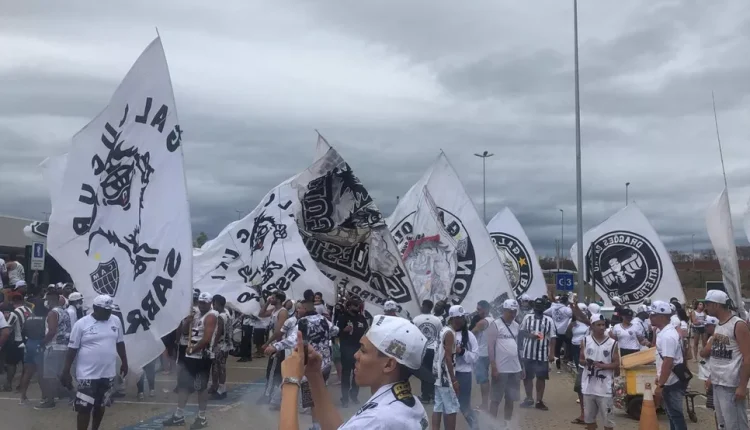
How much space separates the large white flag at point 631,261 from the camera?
17.0m

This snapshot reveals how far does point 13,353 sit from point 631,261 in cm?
1336

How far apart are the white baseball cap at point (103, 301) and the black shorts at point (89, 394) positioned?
35.5 inches

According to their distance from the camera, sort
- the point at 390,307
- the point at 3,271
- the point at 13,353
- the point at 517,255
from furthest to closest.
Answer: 1. the point at 517,255
2. the point at 3,271
3. the point at 13,353
4. the point at 390,307

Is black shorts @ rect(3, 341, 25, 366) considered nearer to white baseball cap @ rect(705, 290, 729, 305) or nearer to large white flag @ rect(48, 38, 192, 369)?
large white flag @ rect(48, 38, 192, 369)

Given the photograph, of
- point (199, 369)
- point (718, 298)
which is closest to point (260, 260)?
point (199, 369)

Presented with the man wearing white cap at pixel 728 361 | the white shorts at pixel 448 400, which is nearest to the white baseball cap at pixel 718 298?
the man wearing white cap at pixel 728 361

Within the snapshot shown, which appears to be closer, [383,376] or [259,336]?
[383,376]

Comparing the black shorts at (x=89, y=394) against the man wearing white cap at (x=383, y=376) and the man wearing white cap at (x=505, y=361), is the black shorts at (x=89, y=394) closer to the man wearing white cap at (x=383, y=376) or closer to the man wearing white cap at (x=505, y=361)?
the man wearing white cap at (x=505, y=361)

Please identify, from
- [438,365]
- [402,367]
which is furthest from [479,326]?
[402,367]

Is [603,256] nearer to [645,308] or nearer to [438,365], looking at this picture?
[645,308]

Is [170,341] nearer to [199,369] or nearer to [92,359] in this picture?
[199,369]

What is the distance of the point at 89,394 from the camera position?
7.91 metres

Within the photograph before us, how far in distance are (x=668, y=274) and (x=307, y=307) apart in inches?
402

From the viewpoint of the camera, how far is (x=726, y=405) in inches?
297
